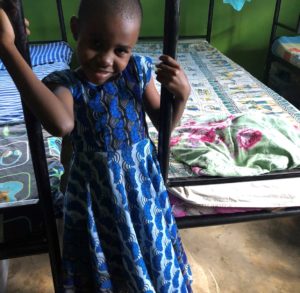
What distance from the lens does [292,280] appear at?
4.96 ft

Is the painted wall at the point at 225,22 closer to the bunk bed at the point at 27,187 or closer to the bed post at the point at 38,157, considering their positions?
the bunk bed at the point at 27,187

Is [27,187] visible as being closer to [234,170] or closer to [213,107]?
[234,170]

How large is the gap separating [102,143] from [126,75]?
0.17m

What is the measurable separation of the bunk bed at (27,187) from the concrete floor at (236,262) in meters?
0.13

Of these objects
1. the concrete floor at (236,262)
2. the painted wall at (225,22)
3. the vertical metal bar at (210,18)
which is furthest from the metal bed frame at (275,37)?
the concrete floor at (236,262)

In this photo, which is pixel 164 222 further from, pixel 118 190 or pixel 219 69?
pixel 219 69

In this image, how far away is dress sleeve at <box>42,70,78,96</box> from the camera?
0.73 metres

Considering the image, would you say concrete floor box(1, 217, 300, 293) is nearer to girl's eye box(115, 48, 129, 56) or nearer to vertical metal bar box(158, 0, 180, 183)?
vertical metal bar box(158, 0, 180, 183)

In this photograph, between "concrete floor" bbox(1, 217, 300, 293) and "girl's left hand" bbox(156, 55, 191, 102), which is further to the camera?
"concrete floor" bbox(1, 217, 300, 293)

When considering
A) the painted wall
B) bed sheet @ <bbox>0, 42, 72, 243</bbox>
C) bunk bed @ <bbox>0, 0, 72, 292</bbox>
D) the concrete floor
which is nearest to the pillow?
the painted wall

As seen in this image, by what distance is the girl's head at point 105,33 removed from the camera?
2.20ft

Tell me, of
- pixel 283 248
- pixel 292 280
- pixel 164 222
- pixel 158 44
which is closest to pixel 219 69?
pixel 158 44

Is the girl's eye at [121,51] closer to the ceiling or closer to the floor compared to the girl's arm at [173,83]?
closer to the ceiling

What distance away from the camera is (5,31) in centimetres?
58
